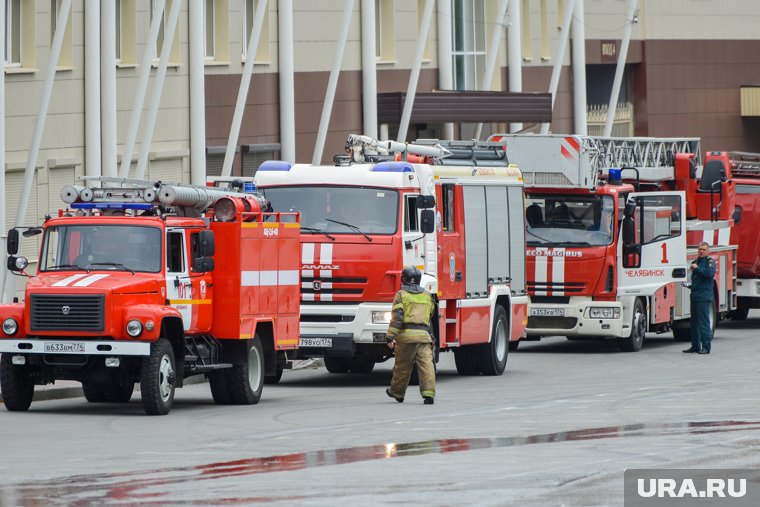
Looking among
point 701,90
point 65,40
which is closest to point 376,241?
point 65,40

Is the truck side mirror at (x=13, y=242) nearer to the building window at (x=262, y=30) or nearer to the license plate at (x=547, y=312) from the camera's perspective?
the license plate at (x=547, y=312)

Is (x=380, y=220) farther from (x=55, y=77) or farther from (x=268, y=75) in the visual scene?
(x=268, y=75)

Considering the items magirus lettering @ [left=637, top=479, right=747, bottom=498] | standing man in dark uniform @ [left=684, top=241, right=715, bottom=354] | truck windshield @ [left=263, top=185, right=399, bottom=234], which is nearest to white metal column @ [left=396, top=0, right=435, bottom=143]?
standing man in dark uniform @ [left=684, top=241, right=715, bottom=354]

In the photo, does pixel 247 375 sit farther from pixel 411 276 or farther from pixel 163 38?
pixel 163 38

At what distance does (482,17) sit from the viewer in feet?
161

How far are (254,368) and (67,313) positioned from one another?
2998 millimetres

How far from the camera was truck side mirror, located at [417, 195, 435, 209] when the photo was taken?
22.9 m

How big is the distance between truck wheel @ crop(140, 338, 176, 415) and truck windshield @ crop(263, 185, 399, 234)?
4.45 meters

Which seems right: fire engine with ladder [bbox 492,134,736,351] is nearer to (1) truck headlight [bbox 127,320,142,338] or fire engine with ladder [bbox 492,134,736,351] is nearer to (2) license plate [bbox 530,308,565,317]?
(2) license plate [bbox 530,308,565,317]

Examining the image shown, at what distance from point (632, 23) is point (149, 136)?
25.1 meters

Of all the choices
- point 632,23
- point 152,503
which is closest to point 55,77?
point 152,503

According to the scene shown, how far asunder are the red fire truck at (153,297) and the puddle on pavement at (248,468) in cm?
404

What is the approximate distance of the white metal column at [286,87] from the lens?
39031mm

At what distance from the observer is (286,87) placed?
39.2 m
